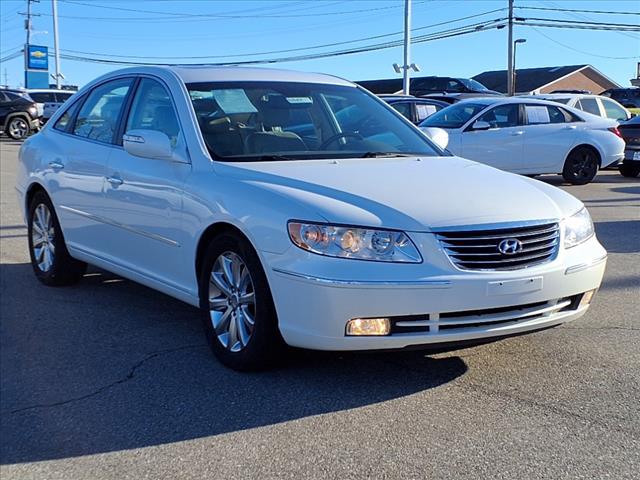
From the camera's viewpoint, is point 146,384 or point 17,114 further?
point 17,114

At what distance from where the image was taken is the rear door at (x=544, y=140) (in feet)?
47.2

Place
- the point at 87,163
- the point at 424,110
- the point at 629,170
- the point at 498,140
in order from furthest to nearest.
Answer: the point at 424,110 → the point at 629,170 → the point at 498,140 → the point at 87,163

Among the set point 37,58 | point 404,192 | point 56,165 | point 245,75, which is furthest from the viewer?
point 37,58

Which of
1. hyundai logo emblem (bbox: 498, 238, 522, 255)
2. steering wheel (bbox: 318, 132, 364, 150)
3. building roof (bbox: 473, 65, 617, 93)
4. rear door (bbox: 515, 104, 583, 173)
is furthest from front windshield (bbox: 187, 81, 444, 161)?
building roof (bbox: 473, 65, 617, 93)

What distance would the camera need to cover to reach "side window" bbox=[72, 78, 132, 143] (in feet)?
19.3

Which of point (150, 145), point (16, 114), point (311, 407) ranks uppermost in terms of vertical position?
point (16, 114)


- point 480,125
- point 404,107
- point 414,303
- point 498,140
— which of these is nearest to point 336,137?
point 414,303

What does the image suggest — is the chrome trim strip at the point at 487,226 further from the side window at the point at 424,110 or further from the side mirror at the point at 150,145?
the side window at the point at 424,110

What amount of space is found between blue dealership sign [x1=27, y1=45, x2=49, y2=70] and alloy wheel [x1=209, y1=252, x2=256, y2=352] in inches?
2343

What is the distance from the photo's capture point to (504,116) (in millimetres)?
14430

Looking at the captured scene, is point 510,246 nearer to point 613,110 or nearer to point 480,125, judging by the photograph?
point 480,125

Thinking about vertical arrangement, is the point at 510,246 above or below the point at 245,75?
below

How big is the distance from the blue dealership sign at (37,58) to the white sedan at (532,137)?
169 feet

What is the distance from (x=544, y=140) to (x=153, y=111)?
33.7ft
